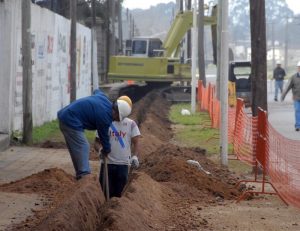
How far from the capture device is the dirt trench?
9.75 meters

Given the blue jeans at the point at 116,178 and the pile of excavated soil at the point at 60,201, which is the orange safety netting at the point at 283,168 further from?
the pile of excavated soil at the point at 60,201

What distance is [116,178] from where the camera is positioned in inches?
475

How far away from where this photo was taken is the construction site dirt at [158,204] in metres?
9.87

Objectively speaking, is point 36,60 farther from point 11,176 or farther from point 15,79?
point 11,176

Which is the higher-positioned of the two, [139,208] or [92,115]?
[92,115]

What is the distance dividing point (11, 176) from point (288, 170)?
4.47 metres

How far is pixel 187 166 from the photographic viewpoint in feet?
47.7

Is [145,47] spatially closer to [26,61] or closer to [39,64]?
[39,64]

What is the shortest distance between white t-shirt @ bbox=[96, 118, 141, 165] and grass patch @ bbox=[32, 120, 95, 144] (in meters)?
9.57

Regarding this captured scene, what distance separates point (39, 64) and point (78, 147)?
13.0m

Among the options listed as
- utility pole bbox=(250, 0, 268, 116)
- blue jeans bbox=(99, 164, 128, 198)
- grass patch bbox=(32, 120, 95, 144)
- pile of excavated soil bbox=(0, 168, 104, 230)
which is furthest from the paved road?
blue jeans bbox=(99, 164, 128, 198)

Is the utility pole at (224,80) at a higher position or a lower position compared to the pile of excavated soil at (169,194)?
higher

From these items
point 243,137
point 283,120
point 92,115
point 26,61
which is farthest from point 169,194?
point 283,120

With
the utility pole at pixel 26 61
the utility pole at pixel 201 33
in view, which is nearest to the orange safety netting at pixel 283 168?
the utility pole at pixel 26 61
